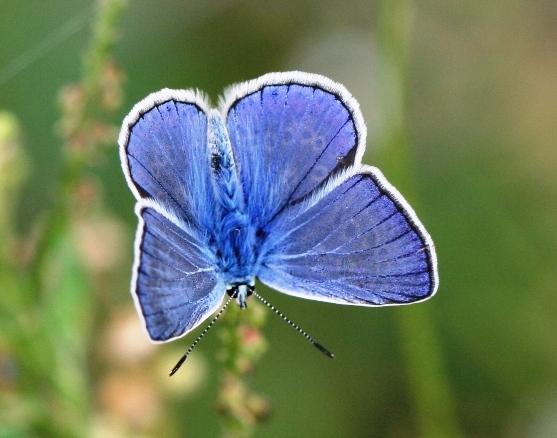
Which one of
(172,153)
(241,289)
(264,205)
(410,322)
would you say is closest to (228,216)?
(264,205)

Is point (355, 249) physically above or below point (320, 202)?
below

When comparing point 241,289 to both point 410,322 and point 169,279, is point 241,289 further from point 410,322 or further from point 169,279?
point 410,322

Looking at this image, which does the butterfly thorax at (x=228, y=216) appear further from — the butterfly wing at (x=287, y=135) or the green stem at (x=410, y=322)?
the green stem at (x=410, y=322)

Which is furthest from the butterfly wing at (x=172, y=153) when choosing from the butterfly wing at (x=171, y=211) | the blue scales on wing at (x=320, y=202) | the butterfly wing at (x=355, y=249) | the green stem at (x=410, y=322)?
the green stem at (x=410, y=322)

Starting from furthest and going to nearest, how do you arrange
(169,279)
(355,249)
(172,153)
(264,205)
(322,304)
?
(322,304) < (264,205) < (172,153) < (355,249) < (169,279)

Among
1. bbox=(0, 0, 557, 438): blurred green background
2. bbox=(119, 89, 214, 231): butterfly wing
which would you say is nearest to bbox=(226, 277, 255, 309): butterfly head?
bbox=(119, 89, 214, 231): butterfly wing

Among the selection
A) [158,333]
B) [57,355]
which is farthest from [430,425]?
[158,333]

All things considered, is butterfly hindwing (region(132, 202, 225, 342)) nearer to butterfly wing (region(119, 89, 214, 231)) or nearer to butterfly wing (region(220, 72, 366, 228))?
butterfly wing (region(119, 89, 214, 231))
